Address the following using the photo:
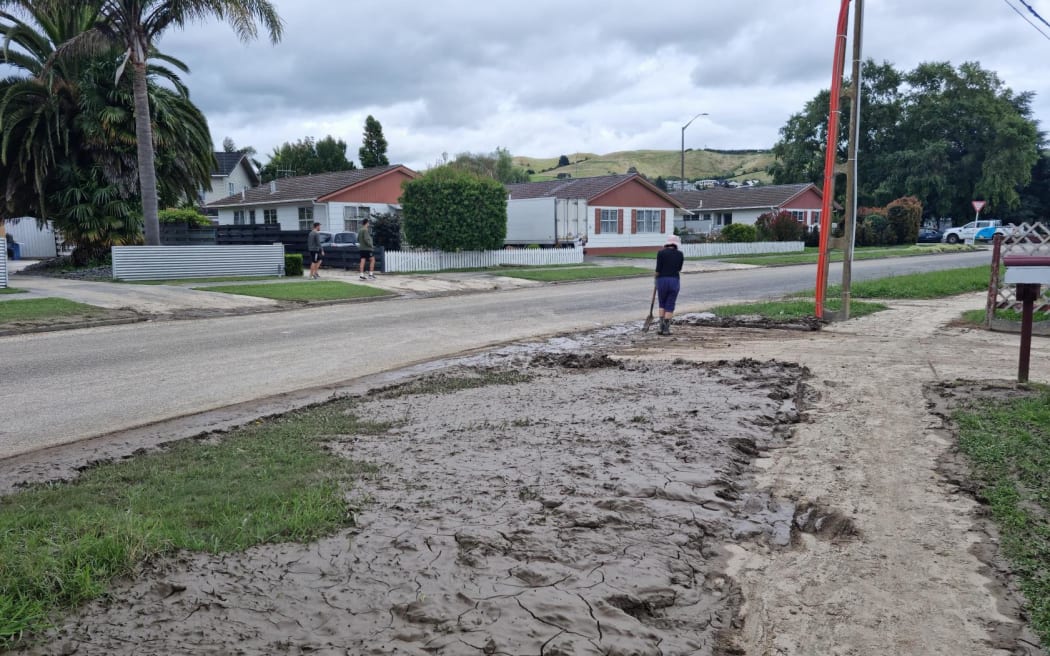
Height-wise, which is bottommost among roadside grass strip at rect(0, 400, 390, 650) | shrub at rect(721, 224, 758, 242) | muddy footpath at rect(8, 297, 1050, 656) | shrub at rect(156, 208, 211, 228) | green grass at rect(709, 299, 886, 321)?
muddy footpath at rect(8, 297, 1050, 656)

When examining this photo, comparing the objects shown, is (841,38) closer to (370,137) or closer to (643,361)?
(643,361)

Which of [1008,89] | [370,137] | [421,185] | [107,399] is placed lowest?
[107,399]

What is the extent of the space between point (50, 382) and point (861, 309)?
44.8 ft

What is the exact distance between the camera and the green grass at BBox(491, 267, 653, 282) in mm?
27047

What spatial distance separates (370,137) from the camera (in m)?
65.4

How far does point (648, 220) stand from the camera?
47688 millimetres

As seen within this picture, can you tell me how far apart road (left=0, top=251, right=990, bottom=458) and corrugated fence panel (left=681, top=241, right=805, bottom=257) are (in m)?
20.4

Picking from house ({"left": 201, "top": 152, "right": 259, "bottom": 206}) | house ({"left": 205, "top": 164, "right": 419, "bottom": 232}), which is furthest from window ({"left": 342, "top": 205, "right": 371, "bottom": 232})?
house ({"left": 201, "top": 152, "right": 259, "bottom": 206})

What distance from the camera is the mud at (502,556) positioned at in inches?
136

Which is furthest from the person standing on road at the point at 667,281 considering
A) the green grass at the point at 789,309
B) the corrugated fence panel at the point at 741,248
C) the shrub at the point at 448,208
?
the corrugated fence panel at the point at 741,248

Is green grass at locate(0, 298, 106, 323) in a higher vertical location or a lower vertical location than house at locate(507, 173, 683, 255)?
lower

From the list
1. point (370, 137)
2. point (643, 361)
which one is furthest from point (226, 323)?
point (370, 137)

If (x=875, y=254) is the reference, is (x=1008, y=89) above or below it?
above

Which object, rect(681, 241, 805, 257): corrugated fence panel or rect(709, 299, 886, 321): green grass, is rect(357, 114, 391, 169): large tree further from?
rect(709, 299, 886, 321): green grass
